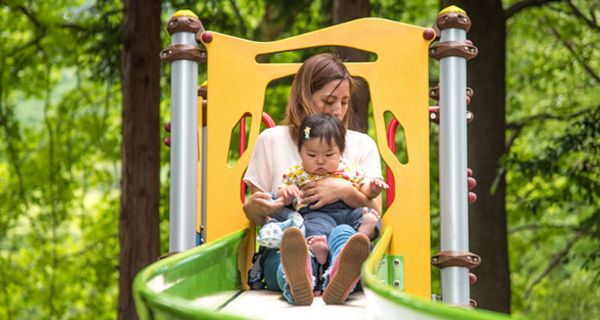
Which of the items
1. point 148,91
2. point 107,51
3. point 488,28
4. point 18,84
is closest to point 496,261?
point 488,28

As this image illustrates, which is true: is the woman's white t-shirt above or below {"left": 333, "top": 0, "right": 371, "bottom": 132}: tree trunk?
below

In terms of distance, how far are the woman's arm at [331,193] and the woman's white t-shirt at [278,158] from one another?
323mm

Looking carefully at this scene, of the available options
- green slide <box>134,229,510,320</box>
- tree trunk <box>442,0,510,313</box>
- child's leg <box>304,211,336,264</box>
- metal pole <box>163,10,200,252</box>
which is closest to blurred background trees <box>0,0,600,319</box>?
tree trunk <box>442,0,510,313</box>

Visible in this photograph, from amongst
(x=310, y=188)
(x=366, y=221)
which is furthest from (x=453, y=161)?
(x=310, y=188)

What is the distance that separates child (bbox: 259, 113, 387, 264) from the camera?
349 centimetres

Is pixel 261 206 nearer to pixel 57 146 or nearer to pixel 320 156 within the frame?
pixel 320 156

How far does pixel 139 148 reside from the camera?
792cm

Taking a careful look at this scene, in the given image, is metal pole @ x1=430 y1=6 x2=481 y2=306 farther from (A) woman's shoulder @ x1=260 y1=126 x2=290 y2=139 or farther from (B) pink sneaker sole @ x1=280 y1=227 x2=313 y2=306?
(B) pink sneaker sole @ x1=280 y1=227 x2=313 y2=306

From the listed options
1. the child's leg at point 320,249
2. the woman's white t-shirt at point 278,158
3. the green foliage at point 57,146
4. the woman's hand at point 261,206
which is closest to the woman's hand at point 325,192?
the woman's hand at point 261,206

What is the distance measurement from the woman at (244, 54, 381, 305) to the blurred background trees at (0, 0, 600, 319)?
3.86 m

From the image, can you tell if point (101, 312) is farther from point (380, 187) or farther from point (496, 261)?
point (380, 187)

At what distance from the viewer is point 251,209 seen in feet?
12.2

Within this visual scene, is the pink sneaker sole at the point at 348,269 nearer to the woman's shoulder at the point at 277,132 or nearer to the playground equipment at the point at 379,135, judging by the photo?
the playground equipment at the point at 379,135

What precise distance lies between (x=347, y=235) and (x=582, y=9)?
8962 mm
